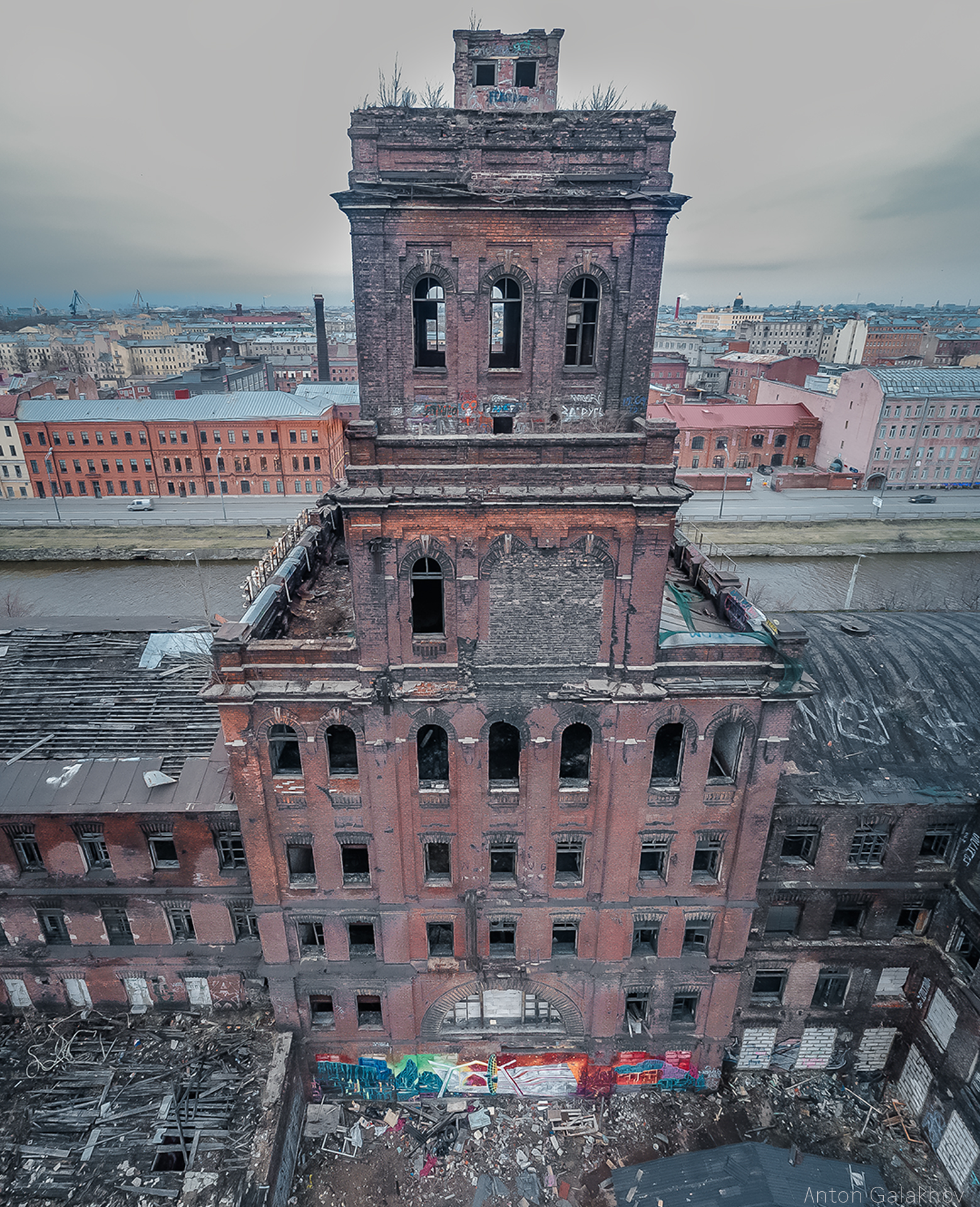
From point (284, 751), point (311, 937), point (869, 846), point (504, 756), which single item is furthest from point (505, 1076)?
point (869, 846)

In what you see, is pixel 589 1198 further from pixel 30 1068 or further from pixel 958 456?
pixel 958 456

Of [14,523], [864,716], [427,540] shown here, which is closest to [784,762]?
[864,716]

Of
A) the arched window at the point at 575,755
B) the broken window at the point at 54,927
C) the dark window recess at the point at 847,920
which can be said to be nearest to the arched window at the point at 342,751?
the arched window at the point at 575,755

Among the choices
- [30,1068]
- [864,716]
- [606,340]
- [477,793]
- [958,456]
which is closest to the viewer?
[606,340]

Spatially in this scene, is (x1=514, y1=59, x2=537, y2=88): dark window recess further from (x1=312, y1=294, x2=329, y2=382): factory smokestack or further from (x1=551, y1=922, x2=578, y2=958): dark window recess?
(x1=312, y1=294, x2=329, y2=382): factory smokestack

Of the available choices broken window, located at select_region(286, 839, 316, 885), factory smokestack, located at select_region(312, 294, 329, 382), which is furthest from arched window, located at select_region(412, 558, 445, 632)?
factory smokestack, located at select_region(312, 294, 329, 382)

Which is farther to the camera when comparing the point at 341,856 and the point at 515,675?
the point at 341,856
